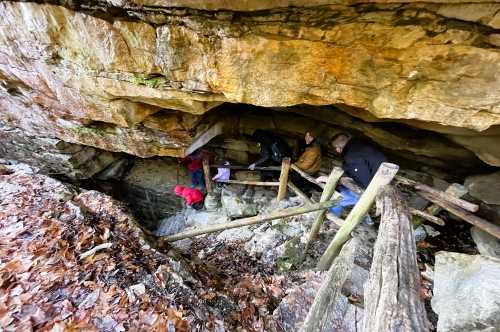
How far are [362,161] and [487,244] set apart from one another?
219 centimetres

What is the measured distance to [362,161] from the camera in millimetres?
5000

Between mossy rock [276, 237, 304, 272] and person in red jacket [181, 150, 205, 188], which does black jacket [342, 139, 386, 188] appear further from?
person in red jacket [181, 150, 205, 188]

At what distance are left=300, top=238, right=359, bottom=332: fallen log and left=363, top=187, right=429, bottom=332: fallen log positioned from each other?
44 cm

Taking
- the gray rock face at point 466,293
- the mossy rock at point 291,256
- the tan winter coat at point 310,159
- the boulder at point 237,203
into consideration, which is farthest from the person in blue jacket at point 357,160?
the gray rock face at point 466,293

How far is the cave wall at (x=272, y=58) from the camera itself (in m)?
2.77

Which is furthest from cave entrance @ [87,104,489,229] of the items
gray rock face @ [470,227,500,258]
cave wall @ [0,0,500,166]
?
gray rock face @ [470,227,500,258]

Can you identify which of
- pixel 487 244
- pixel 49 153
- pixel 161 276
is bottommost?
pixel 49 153

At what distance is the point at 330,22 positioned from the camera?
305 cm

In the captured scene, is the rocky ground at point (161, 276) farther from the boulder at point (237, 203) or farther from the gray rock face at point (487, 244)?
the boulder at point (237, 203)

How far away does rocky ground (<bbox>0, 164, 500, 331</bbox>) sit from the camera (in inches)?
84.9

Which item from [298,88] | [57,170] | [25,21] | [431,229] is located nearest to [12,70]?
[25,21]

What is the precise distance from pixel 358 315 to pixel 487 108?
274 centimetres

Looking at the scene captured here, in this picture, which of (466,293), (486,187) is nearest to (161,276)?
(466,293)

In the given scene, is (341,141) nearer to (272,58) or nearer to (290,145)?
(290,145)
